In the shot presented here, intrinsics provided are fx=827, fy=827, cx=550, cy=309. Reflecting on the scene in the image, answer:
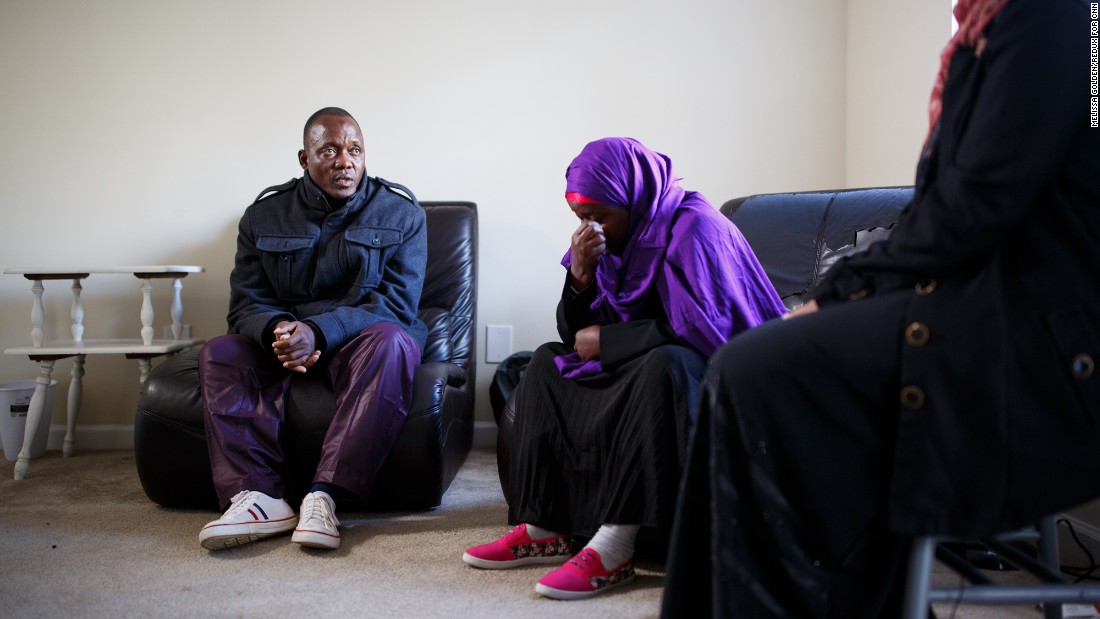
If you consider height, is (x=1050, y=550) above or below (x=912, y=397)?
below

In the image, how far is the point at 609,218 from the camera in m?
1.85

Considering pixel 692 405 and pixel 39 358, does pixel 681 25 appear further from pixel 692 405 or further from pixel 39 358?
pixel 39 358

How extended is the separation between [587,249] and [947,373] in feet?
3.27

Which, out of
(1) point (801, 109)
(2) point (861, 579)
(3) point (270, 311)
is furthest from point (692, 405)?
(1) point (801, 109)

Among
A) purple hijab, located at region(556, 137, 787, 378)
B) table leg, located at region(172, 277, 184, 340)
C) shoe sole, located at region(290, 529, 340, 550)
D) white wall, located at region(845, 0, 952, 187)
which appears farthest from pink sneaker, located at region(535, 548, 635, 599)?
table leg, located at region(172, 277, 184, 340)

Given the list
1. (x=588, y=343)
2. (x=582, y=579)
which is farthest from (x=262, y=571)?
(x=588, y=343)

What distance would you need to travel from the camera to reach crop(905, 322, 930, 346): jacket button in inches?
37.0

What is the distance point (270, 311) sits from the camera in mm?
2350

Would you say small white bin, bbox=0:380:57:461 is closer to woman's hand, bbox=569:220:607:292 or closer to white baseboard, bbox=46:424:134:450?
white baseboard, bbox=46:424:134:450

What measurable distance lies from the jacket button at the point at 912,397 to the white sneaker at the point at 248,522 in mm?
1496

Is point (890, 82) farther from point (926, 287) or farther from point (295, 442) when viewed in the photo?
point (295, 442)

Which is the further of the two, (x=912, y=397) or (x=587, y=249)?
(x=587, y=249)

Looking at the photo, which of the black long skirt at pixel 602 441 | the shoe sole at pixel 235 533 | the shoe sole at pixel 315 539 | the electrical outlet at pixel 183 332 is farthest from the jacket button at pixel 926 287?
the electrical outlet at pixel 183 332

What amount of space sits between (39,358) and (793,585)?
8.80ft
